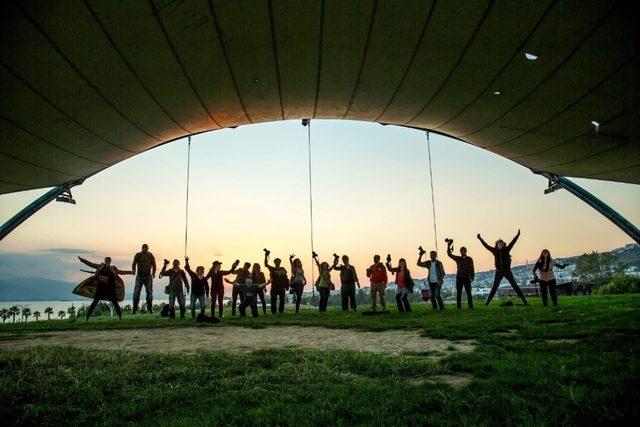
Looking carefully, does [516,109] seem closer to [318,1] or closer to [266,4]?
[318,1]

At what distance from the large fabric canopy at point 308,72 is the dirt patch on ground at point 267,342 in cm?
482

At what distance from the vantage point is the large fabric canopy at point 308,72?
593 centimetres

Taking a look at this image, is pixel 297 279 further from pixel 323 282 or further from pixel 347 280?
pixel 347 280

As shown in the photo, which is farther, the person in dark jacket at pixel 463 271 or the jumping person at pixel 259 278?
the jumping person at pixel 259 278

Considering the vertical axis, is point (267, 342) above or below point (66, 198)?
below

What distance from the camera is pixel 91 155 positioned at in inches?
416

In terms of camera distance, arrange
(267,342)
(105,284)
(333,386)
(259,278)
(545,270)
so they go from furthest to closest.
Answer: (259,278) < (105,284) < (545,270) < (267,342) < (333,386)

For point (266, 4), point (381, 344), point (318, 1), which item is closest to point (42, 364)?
point (381, 344)

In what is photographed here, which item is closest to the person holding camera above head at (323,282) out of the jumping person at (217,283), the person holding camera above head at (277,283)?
the person holding camera above head at (277,283)

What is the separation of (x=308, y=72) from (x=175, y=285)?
7898mm

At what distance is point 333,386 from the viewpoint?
9.78ft

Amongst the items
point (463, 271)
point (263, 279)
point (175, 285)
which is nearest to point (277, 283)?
point (263, 279)

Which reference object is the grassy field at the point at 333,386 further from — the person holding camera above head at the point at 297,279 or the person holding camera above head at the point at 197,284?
the person holding camera above head at the point at 297,279

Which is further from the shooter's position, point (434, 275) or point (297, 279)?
point (297, 279)
